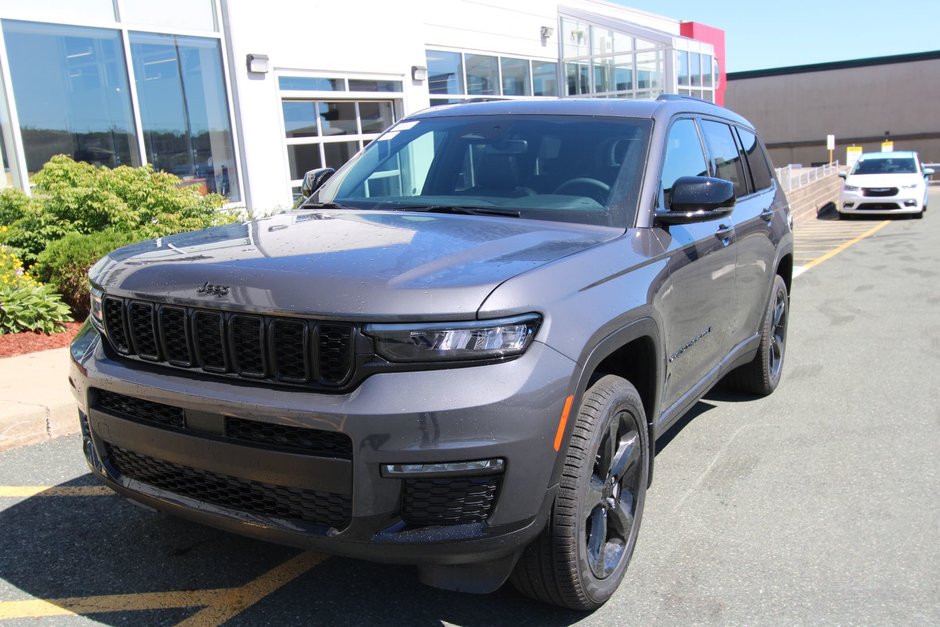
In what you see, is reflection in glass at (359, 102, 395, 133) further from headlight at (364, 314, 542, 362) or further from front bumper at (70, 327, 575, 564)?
headlight at (364, 314, 542, 362)

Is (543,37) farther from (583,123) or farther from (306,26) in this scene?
(583,123)

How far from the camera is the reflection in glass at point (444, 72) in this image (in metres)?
16.5

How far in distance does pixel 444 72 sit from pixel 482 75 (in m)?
1.57

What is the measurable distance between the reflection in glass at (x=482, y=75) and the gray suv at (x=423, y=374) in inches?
576

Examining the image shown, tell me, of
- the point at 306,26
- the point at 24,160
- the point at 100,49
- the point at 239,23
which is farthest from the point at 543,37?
the point at 24,160

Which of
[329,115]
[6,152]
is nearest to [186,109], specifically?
[6,152]

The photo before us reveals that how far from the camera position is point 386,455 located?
2.41 m

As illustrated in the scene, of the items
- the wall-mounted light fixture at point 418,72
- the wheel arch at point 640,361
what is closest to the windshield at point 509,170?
the wheel arch at point 640,361

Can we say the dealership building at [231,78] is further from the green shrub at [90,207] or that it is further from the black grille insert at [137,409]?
the black grille insert at [137,409]

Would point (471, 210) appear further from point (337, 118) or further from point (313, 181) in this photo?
point (337, 118)

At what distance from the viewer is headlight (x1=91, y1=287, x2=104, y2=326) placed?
3120 millimetres

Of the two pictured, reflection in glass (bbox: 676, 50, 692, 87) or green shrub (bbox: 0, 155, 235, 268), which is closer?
green shrub (bbox: 0, 155, 235, 268)

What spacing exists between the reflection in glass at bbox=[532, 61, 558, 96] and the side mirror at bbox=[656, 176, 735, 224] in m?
17.2

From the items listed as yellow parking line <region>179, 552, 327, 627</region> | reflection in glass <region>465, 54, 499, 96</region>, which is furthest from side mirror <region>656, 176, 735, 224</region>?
reflection in glass <region>465, 54, 499, 96</region>
